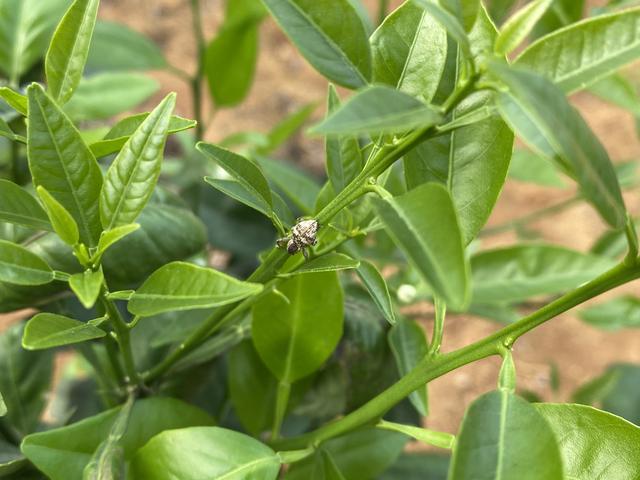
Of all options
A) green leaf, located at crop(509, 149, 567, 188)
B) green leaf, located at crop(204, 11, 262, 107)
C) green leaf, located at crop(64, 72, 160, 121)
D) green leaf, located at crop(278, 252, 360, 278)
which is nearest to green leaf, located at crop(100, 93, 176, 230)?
green leaf, located at crop(278, 252, 360, 278)

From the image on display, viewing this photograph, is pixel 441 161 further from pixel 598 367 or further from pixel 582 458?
pixel 598 367

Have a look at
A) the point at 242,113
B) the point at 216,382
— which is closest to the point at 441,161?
the point at 216,382

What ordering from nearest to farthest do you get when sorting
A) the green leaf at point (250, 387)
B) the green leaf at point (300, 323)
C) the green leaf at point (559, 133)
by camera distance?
the green leaf at point (559, 133), the green leaf at point (300, 323), the green leaf at point (250, 387)

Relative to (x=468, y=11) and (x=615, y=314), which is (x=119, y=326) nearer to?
(x=468, y=11)

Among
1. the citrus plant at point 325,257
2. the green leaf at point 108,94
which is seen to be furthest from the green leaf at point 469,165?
the green leaf at point 108,94

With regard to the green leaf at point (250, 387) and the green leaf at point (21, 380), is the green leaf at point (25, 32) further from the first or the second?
the green leaf at point (250, 387)

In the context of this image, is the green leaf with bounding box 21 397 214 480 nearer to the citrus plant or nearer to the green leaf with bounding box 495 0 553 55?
the citrus plant

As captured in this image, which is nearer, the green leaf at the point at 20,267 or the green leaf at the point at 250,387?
the green leaf at the point at 20,267
